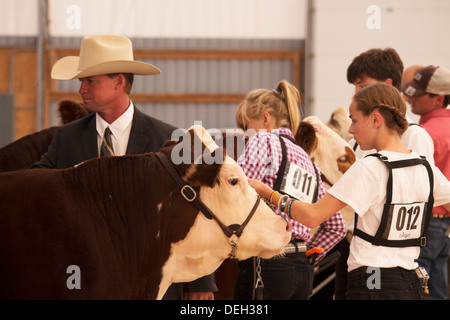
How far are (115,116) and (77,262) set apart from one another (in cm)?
109

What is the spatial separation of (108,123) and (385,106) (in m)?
1.28

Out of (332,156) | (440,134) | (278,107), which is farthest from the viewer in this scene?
(332,156)

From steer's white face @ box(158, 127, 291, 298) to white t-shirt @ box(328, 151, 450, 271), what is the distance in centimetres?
32

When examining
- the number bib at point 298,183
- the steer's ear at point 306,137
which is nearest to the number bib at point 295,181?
the number bib at point 298,183

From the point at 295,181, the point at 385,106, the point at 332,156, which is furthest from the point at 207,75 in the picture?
the point at 385,106

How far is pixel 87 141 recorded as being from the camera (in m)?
2.89

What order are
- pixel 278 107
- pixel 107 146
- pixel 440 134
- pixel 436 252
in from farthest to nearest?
pixel 440 134, pixel 436 252, pixel 278 107, pixel 107 146

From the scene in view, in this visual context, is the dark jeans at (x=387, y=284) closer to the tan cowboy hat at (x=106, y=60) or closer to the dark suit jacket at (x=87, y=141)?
the dark suit jacket at (x=87, y=141)

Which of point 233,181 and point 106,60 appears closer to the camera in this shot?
point 233,181

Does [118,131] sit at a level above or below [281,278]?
above

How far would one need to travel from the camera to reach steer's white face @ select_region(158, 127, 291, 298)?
223 centimetres

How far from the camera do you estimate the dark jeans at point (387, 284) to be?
7.99ft

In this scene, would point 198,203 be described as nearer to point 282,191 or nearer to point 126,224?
point 126,224
